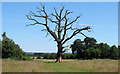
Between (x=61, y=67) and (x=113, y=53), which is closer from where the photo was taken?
(x=61, y=67)

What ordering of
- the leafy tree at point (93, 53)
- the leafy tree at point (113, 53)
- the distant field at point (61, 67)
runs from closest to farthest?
the distant field at point (61, 67) < the leafy tree at point (93, 53) < the leafy tree at point (113, 53)

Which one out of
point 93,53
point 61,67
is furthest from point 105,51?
point 61,67

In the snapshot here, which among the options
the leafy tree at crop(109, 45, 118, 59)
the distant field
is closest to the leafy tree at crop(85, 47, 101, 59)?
the leafy tree at crop(109, 45, 118, 59)

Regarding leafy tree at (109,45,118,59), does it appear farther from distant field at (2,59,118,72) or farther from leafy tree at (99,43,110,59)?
distant field at (2,59,118,72)

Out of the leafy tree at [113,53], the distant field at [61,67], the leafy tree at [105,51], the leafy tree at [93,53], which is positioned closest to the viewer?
the distant field at [61,67]

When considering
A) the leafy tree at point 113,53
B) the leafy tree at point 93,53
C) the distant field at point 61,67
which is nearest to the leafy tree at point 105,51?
the leafy tree at point 113,53

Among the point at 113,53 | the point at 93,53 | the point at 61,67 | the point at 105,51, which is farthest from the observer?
the point at 105,51

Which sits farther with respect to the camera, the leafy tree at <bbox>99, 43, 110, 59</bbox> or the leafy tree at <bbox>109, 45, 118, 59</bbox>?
the leafy tree at <bbox>99, 43, 110, 59</bbox>

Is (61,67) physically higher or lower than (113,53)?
higher

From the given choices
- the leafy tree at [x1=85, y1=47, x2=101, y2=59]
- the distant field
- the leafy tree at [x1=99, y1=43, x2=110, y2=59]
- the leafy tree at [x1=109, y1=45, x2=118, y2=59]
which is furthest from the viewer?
the leafy tree at [x1=99, y1=43, x2=110, y2=59]

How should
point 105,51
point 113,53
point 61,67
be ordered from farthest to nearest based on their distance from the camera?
point 105,51, point 113,53, point 61,67

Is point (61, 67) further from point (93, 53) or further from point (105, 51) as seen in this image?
point (105, 51)

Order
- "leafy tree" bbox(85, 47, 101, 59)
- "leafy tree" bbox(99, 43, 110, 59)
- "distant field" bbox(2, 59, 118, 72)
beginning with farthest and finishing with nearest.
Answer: "leafy tree" bbox(99, 43, 110, 59)
"leafy tree" bbox(85, 47, 101, 59)
"distant field" bbox(2, 59, 118, 72)

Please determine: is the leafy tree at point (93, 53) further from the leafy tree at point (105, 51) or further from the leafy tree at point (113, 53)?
the leafy tree at point (113, 53)
